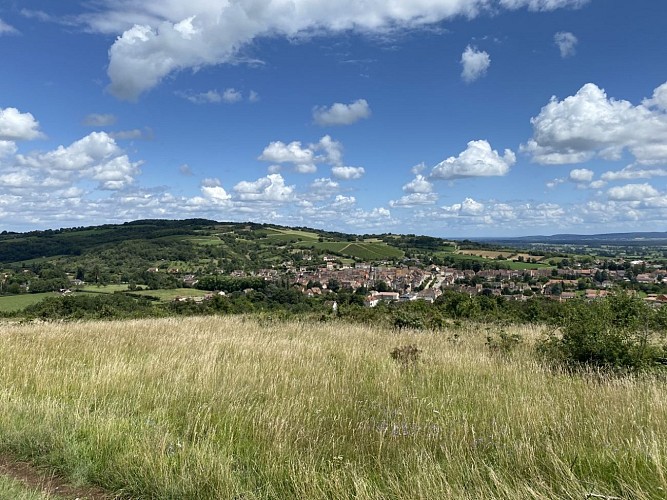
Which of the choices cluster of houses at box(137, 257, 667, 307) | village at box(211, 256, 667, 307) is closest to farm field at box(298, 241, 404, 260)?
village at box(211, 256, 667, 307)

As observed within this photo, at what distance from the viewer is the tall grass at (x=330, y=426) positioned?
11.4ft

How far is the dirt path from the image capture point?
11.7 feet

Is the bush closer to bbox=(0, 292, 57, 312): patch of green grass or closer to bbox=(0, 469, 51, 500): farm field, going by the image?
bbox=(0, 469, 51, 500): farm field

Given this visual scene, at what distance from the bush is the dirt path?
23.7ft

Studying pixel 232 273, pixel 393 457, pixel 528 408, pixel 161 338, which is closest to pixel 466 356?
pixel 528 408

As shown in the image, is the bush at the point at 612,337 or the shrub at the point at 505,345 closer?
the bush at the point at 612,337

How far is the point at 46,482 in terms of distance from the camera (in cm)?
378

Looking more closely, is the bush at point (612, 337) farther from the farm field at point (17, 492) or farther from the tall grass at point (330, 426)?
the farm field at point (17, 492)

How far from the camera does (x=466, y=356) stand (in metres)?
8.66

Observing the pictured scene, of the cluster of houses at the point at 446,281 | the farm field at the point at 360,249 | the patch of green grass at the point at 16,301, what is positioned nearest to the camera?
the cluster of houses at the point at 446,281

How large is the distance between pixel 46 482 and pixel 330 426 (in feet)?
8.74

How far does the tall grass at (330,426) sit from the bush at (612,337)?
1071 mm

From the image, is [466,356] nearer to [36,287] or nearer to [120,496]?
[120,496]

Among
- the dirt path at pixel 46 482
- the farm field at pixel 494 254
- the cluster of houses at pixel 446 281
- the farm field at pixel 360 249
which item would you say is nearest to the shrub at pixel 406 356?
the dirt path at pixel 46 482
